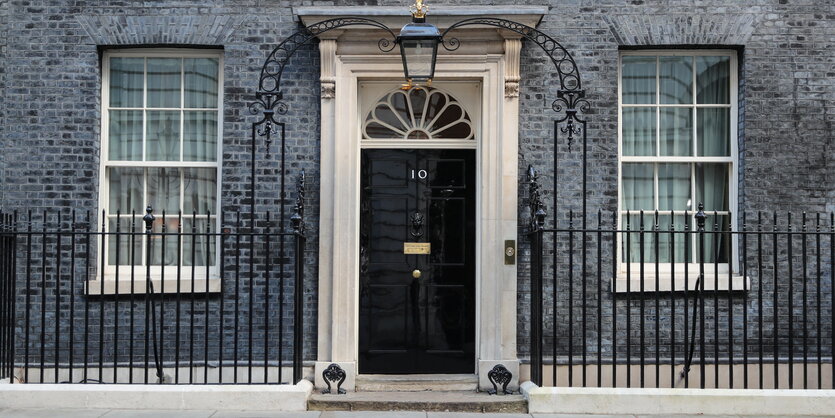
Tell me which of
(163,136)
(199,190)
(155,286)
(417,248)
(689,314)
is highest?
(163,136)

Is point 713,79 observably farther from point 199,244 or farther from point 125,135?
point 125,135

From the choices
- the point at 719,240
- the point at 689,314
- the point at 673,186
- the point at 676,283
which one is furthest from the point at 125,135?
the point at 719,240

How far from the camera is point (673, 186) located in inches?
338

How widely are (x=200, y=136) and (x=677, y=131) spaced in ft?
15.1

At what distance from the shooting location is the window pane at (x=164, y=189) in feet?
28.0

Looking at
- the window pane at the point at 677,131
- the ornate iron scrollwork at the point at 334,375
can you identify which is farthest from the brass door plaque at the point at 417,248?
the window pane at the point at 677,131

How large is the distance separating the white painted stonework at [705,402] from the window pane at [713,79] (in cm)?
290

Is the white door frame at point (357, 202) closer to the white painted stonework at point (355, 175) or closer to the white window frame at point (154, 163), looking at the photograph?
the white painted stonework at point (355, 175)

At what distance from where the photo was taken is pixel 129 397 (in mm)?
7246

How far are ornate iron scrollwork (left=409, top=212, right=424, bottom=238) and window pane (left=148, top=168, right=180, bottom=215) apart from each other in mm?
2260

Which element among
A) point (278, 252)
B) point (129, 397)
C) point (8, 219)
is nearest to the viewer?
point (129, 397)

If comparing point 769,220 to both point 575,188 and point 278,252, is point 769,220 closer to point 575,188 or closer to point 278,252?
point 575,188

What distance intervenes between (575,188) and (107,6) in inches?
186

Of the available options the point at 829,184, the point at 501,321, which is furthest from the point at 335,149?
the point at 829,184
